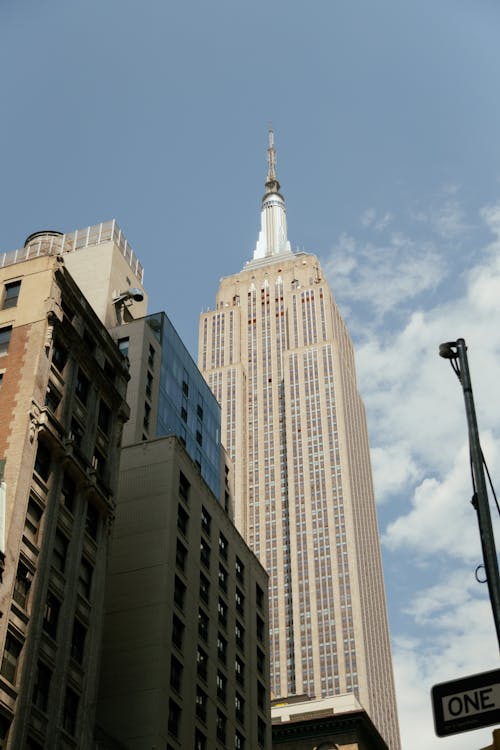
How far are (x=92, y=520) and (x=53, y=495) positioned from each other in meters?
5.61

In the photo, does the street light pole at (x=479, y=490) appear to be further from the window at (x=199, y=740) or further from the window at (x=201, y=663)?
the window at (x=201, y=663)

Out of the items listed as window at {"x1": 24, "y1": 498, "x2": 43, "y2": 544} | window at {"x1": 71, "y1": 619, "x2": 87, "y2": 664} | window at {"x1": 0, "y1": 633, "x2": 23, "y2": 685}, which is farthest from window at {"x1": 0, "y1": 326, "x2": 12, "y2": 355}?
window at {"x1": 0, "y1": 633, "x2": 23, "y2": 685}

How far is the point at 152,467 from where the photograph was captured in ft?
253

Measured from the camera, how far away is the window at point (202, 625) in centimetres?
7369

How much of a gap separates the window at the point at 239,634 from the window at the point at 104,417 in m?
23.4

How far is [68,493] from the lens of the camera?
59750 millimetres

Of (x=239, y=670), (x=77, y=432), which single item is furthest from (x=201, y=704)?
(x=77, y=432)

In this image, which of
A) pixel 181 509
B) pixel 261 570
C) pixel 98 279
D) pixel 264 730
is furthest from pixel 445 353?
pixel 98 279

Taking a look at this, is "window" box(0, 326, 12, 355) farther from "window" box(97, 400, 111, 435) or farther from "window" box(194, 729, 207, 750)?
"window" box(194, 729, 207, 750)

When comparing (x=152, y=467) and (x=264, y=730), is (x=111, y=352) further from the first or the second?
(x=264, y=730)

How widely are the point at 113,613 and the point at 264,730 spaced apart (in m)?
19.9

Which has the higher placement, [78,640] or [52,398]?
[52,398]

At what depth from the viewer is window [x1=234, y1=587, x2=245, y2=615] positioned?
83.5 metres

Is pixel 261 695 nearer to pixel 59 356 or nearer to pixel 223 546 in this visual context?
pixel 223 546
